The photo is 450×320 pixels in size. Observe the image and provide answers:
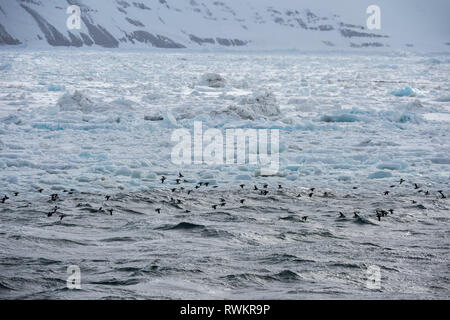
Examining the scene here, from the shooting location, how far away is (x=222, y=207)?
313 inches

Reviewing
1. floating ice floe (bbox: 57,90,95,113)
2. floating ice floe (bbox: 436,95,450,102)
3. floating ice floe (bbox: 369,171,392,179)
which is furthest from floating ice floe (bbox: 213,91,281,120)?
floating ice floe (bbox: 436,95,450,102)

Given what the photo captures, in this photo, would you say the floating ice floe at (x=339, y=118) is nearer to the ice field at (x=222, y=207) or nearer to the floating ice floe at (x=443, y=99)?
the ice field at (x=222, y=207)

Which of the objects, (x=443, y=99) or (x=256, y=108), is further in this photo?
(x=443, y=99)

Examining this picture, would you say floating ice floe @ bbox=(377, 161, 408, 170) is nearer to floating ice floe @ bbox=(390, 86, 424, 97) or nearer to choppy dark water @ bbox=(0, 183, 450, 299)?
choppy dark water @ bbox=(0, 183, 450, 299)

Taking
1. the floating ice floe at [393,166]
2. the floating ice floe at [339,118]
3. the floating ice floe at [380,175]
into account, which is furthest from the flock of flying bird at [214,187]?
the floating ice floe at [339,118]

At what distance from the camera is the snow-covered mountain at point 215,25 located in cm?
9425

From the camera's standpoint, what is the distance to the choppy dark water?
5141 millimetres

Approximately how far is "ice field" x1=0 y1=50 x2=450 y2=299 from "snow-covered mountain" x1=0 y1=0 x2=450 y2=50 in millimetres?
75286

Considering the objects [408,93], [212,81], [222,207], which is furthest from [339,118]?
[212,81]

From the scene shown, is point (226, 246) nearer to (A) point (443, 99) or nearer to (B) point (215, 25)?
(A) point (443, 99)

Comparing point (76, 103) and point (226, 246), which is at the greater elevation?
point (76, 103)

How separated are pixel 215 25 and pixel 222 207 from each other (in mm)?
123255

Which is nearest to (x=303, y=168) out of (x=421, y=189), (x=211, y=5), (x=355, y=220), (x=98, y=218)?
(x=421, y=189)

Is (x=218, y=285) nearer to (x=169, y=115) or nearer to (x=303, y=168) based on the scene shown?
(x=303, y=168)
